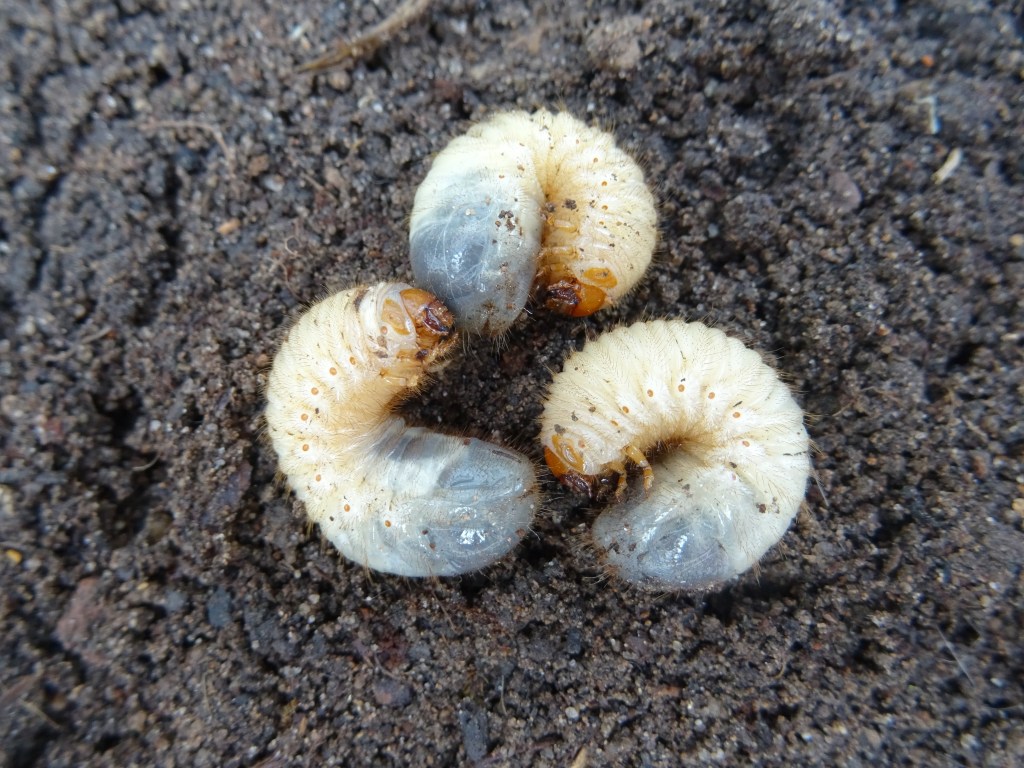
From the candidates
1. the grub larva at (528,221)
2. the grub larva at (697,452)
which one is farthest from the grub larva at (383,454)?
the grub larva at (697,452)

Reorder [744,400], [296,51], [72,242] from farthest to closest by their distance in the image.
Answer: [296,51] → [72,242] → [744,400]

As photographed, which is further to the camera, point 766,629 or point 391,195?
point 391,195

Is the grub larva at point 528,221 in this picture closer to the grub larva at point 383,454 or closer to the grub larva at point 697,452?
the grub larva at point 383,454

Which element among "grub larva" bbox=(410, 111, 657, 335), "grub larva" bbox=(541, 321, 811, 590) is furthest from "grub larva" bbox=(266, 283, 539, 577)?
"grub larva" bbox=(541, 321, 811, 590)

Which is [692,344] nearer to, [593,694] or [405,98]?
[593,694]

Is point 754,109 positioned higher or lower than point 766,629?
higher

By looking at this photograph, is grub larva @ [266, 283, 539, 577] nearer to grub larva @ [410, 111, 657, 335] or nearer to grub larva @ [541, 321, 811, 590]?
grub larva @ [410, 111, 657, 335]

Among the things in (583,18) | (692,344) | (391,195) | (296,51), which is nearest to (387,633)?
(692,344)

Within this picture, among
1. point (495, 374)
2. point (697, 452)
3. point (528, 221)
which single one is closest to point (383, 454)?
point (495, 374)
